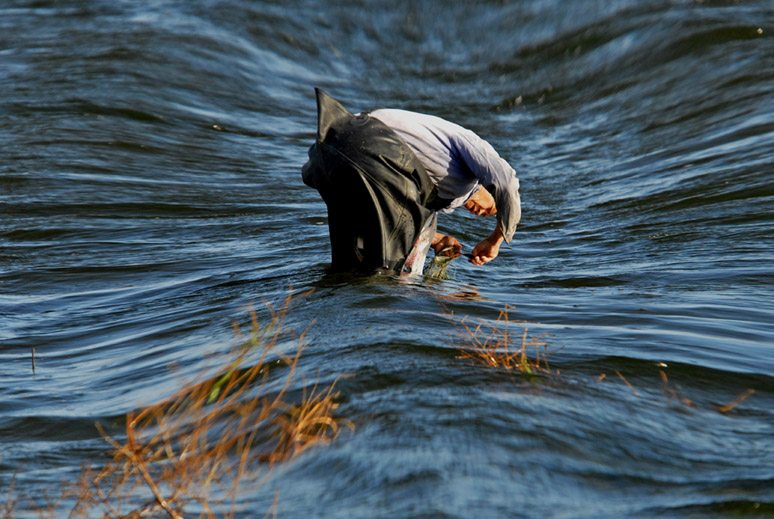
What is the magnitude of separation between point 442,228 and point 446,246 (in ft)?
7.83

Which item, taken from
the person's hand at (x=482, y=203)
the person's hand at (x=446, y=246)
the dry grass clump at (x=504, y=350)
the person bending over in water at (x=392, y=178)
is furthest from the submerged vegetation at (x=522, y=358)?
the person's hand at (x=446, y=246)

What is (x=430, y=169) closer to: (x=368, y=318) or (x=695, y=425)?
(x=368, y=318)

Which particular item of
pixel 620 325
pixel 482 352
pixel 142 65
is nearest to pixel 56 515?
pixel 482 352

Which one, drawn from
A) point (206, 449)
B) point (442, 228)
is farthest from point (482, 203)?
point (206, 449)

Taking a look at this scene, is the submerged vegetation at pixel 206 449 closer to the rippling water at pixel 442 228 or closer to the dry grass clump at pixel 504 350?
the rippling water at pixel 442 228

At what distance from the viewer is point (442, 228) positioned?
9.20 meters

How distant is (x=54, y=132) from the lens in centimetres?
1127

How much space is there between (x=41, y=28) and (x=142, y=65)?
103 inches

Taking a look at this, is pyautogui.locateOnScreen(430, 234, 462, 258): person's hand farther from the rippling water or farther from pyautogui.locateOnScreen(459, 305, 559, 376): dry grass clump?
pyautogui.locateOnScreen(459, 305, 559, 376): dry grass clump

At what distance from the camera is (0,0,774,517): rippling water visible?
3.67 metres

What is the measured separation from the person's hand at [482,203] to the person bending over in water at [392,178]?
7 centimetres

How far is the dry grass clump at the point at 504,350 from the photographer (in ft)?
14.7

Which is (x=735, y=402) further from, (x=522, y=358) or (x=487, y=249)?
(x=487, y=249)

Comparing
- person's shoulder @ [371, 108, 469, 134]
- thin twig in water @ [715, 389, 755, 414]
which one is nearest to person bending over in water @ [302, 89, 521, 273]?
person's shoulder @ [371, 108, 469, 134]
